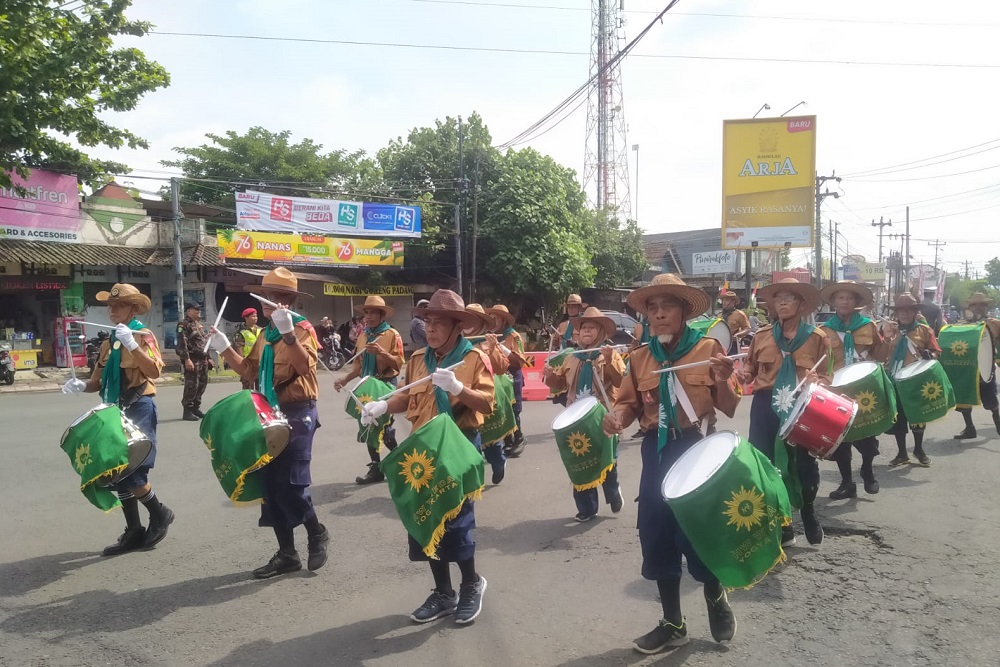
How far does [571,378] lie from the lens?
6207 millimetres

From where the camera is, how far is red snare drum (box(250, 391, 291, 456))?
14.1 ft

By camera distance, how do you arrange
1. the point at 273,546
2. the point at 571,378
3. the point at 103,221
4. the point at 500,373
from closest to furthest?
1. the point at 273,546
2. the point at 571,378
3. the point at 500,373
4. the point at 103,221

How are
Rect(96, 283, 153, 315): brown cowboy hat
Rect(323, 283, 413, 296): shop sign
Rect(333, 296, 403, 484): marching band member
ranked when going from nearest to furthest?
Rect(96, 283, 153, 315): brown cowboy hat < Rect(333, 296, 403, 484): marching band member < Rect(323, 283, 413, 296): shop sign

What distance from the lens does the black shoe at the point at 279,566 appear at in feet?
15.1

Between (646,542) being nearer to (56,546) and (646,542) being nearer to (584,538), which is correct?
(584,538)

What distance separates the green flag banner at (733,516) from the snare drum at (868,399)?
2666mm

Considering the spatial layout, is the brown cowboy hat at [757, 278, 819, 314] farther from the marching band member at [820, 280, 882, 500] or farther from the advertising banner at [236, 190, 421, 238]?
the advertising banner at [236, 190, 421, 238]

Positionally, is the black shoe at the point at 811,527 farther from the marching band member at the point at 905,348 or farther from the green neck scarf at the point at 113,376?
Answer: the green neck scarf at the point at 113,376

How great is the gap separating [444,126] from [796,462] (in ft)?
75.6

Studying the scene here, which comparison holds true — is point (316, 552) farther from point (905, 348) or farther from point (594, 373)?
point (905, 348)

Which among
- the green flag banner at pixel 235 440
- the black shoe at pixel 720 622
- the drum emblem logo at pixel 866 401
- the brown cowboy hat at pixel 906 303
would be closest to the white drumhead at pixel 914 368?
the brown cowboy hat at pixel 906 303

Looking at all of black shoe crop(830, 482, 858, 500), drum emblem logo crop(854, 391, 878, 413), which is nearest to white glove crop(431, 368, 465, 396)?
drum emblem logo crop(854, 391, 878, 413)

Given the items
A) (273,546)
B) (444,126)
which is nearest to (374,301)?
(273,546)

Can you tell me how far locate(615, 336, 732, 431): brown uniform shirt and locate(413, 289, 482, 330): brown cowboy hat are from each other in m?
0.94
